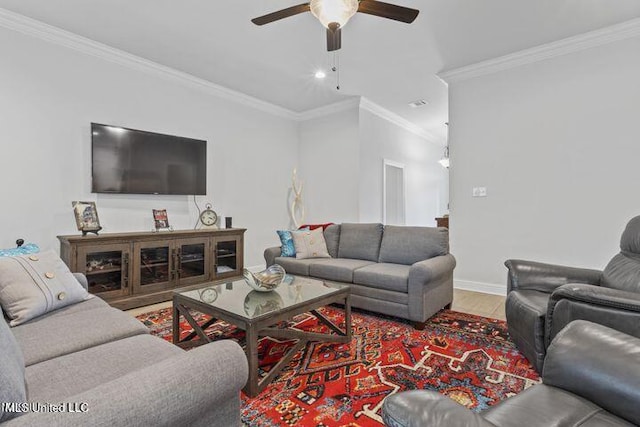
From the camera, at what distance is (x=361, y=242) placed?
3.64 metres

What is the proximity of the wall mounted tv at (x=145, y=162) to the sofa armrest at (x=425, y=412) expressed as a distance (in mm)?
3669

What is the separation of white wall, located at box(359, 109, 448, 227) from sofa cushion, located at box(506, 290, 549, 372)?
312cm

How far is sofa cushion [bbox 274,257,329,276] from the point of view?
3.41 m

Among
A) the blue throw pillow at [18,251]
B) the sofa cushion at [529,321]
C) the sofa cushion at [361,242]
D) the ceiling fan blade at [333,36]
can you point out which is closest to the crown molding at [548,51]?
the sofa cushion at [361,242]

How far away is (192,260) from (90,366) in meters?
2.68

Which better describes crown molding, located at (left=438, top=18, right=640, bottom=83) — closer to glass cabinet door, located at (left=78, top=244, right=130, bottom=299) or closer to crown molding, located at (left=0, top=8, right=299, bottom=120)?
crown molding, located at (left=0, top=8, right=299, bottom=120)

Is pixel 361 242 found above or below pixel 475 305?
above

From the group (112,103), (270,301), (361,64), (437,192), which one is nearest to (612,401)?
(270,301)

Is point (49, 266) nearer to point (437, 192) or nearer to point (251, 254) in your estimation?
point (251, 254)

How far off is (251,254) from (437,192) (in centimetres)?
513

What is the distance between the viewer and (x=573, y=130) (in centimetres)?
336

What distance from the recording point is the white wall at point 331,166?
5156mm

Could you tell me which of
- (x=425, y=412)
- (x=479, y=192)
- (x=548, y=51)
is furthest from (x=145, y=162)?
(x=548, y=51)

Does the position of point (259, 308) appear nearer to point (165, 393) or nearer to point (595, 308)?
point (165, 393)
